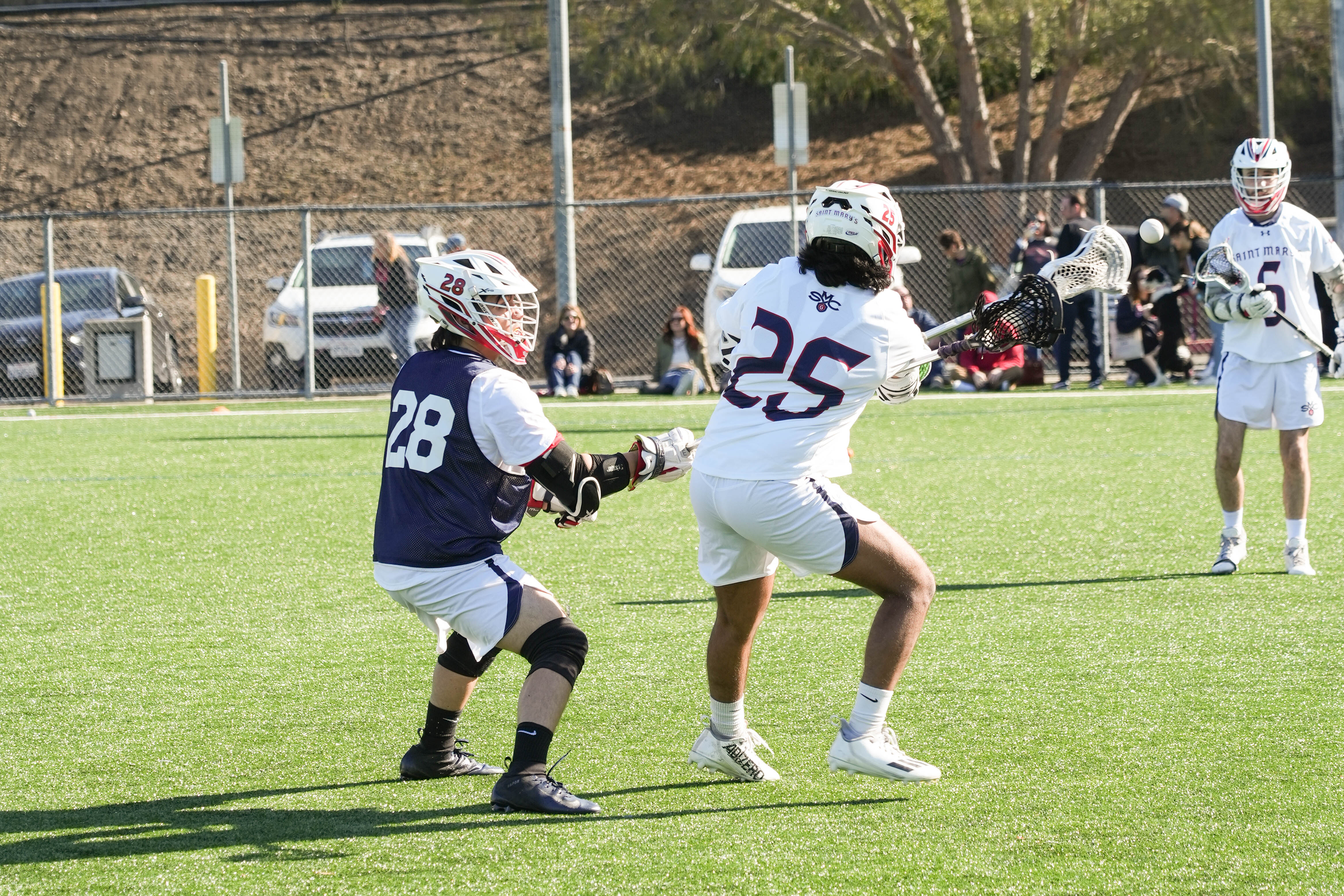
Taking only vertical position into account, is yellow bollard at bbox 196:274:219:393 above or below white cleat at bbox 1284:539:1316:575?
above

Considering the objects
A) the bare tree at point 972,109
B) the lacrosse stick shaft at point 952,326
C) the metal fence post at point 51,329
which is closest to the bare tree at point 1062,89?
the bare tree at point 972,109

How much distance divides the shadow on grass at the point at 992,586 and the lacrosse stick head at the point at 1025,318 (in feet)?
8.12

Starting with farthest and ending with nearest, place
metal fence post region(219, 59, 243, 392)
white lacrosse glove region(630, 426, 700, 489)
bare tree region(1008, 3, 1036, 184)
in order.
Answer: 1. bare tree region(1008, 3, 1036, 184)
2. metal fence post region(219, 59, 243, 392)
3. white lacrosse glove region(630, 426, 700, 489)

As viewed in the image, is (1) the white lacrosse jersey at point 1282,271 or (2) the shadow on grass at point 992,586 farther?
(1) the white lacrosse jersey at point 1282,271

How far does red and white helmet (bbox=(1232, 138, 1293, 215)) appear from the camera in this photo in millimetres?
7277

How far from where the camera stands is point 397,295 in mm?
18375

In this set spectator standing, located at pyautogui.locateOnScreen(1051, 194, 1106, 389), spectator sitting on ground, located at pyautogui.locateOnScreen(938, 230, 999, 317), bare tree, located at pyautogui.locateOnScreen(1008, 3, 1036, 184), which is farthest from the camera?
bare tree, located at pyautogui.locateOnScreen(1008, 3, 1036, 184)

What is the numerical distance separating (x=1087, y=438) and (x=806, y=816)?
8.95 meters

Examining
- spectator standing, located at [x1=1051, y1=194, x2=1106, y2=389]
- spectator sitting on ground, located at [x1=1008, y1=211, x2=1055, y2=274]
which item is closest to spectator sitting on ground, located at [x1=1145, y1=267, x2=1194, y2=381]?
spectator standing, located at [x1=1051, y1=194, x2=1106, y2=389]

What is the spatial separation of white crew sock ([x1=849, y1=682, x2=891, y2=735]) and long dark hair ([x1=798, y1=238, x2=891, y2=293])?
114 cm

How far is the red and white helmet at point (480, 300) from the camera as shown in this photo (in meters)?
4.45

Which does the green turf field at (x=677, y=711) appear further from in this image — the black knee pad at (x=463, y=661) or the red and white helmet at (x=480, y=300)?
the red and white helmet at (x=480, y=300)

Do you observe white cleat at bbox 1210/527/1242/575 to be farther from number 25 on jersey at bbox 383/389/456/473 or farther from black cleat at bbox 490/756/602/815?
number 25 on jersey at bbox 383/389/456/473

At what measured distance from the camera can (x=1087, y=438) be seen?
41.5 feet
